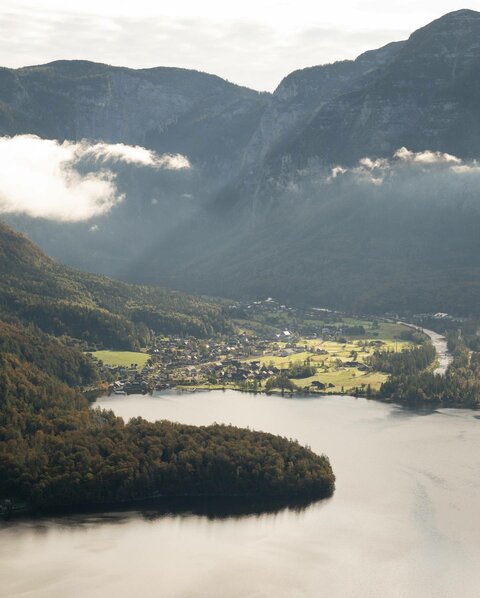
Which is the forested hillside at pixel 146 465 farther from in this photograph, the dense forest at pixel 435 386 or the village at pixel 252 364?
the village at pixel 252 364

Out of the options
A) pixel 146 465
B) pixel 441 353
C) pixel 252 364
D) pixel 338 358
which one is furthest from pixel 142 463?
pixel 441 353

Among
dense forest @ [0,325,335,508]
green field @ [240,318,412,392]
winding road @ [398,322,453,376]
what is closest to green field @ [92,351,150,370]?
green field @ [240,318,412,392]

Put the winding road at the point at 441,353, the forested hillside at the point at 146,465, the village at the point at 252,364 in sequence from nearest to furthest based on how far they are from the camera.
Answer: the forested hillside at the point at 146,465, the village at the point at 252,364, the winding road at the point at 441,353

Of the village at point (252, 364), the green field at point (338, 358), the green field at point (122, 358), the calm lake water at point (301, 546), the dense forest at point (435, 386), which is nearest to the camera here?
the calm lake water at point (301, 546)

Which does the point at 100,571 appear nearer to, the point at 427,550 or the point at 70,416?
the point at 427,550

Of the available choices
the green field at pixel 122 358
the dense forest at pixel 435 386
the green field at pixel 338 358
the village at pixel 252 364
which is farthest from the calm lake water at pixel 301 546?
the green field at pixel 122 358

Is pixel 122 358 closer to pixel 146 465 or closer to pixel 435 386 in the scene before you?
pixel 435 386
